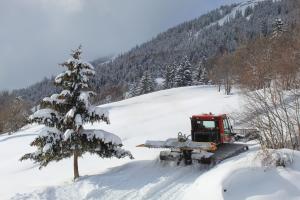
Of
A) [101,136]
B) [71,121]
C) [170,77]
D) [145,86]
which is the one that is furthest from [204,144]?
[170,77]

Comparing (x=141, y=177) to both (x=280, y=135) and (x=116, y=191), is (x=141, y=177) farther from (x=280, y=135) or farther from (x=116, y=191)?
(x=280, y=135)

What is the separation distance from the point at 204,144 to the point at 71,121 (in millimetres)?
5829

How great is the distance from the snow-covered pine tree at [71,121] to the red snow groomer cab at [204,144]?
2.19 metres

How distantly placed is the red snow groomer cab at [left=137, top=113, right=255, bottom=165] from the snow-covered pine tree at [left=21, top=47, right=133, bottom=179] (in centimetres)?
219

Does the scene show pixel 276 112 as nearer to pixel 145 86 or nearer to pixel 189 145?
pixel 189 145

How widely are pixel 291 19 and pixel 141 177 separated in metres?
9.26

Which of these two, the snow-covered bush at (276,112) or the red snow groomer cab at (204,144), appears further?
the red snow groomer cab at (204,144)

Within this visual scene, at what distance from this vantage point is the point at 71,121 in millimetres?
16172

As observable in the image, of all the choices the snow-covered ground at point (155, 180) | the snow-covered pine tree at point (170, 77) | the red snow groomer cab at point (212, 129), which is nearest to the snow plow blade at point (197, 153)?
the snow-covered ground at point (155, 180)

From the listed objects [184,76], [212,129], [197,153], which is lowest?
[197,153]

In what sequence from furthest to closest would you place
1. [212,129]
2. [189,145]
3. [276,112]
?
[212,129], [189,145], [276,112]

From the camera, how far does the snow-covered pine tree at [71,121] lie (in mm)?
15820

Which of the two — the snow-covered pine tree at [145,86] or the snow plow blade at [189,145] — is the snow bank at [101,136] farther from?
the snow-covered pine tree at [145,86]

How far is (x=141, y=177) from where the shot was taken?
15031 mm
